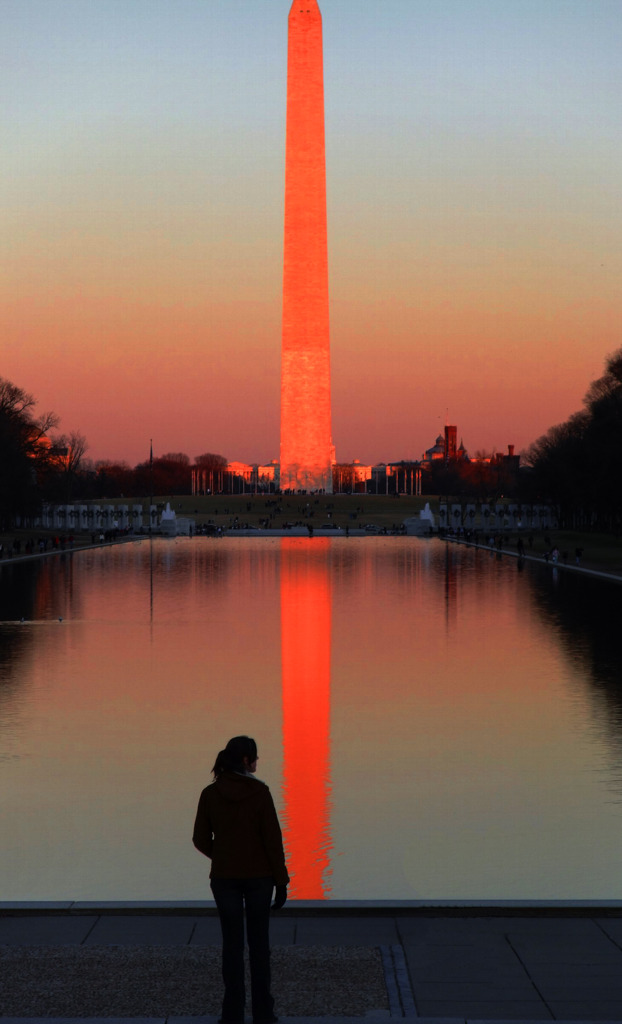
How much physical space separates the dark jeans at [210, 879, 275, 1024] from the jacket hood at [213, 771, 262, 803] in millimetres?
390

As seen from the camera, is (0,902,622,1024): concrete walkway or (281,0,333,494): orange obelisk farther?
(281,0,333,494): orange obelisk

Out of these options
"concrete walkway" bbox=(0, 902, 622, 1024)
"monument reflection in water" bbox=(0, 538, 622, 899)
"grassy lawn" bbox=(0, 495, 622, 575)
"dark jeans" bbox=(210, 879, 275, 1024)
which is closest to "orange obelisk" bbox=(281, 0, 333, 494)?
"grassy lawn" bbox=(0, 495, 622, 575)

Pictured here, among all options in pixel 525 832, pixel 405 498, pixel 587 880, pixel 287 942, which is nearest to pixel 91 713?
pixel 525 832

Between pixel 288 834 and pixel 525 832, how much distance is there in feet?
6.39

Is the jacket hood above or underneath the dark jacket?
above

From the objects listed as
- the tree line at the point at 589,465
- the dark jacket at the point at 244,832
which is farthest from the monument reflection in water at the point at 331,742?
the tree line at the point at 589,465

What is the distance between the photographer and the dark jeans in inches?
219

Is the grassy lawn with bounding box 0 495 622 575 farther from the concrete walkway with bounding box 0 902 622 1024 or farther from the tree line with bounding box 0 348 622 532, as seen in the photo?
the concrete walkway with bounding box 0 902 622 1024

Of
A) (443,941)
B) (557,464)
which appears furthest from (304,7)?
(443,941)

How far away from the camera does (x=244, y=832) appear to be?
5.65 meters

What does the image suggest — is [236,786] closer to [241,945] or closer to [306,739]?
[241,945]

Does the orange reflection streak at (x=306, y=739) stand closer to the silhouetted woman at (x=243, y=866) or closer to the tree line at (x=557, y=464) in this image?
the silhouetted woman at (x=243, y=866)

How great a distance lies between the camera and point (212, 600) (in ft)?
104

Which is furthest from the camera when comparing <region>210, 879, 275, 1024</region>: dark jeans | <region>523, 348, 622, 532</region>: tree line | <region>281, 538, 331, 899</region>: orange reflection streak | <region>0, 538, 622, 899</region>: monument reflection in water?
<region>523, 348, 622, 532</region>: tree line
